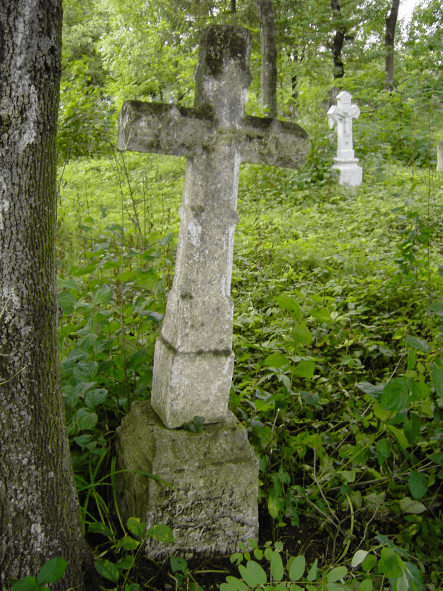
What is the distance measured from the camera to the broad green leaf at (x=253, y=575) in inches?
50.3

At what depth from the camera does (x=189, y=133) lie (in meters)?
1.89

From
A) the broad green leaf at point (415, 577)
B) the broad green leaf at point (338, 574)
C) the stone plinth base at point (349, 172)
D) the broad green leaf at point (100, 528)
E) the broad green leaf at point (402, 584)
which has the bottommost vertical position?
the broad green leaf at point (100, 528)

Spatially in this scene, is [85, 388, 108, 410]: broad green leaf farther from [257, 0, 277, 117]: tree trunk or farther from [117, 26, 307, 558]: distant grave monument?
[257, 0, 277, 117]: tree trunk

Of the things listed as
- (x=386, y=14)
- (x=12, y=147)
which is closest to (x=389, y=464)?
(x=12, y=147)

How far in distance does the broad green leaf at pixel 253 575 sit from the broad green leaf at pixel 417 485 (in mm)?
847

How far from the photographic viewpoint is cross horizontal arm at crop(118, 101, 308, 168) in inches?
71.8

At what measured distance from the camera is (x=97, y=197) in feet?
25.4

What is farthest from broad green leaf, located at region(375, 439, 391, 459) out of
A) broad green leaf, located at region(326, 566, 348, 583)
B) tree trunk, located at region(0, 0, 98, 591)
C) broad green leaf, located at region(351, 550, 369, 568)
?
tree trunk, located at region(0, 0, 98, 591)

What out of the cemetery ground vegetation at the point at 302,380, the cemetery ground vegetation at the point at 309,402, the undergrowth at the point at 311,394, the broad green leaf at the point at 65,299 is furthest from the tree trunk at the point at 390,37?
the broad green leaf at the point at 65,299

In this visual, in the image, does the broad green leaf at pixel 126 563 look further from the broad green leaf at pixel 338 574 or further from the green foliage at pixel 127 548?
the broad green leaf at pixel 338 574

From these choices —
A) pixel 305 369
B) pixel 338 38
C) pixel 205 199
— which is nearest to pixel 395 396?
pixel 305 369

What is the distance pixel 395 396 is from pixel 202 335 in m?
0.81

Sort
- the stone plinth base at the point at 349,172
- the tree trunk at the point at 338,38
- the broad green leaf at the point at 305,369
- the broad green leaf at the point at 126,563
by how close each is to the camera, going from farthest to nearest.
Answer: the tree trunk at the point at 338,38, the stone plinth base at the point at 349,172, the broad green leaf at the point at 305,369, the broad green leaf at the point at 126,563

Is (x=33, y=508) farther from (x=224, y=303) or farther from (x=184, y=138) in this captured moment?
(x=184, y=138)
